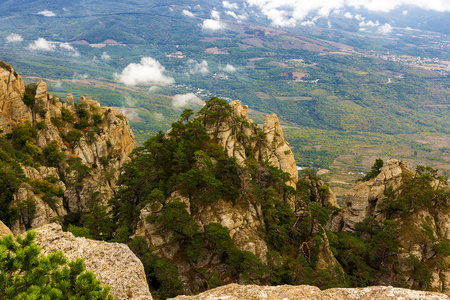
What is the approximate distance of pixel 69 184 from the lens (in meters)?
61.1

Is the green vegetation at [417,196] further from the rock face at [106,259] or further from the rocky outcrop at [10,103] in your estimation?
the rocky outcrop at [10,103]

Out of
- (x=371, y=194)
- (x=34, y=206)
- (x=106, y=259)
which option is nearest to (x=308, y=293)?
(x=106, y=259)

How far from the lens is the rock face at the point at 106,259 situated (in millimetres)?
19928

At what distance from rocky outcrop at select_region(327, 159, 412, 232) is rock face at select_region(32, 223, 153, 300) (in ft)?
154

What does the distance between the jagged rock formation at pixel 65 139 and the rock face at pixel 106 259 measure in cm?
3490

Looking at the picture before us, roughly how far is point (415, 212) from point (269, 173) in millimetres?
25935

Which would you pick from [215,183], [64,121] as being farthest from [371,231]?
[64,121]

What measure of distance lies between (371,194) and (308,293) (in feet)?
136

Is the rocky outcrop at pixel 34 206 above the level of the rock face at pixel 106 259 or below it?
below

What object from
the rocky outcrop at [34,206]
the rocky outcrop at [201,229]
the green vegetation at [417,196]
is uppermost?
the green vegetation at [417,196]

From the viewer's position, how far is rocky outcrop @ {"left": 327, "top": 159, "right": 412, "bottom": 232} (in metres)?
53.0

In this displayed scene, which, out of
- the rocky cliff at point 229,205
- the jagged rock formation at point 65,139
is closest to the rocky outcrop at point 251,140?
the rocky cliff at point 229,205

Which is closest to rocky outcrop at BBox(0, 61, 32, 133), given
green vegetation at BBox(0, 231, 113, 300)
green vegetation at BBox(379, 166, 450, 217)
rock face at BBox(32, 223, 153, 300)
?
rock face at BBox(32, 223, 153, 300)

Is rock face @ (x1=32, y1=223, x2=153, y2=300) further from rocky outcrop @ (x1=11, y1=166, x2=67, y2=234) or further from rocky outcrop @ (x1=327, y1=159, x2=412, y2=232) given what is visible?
rocky outcrop @ (x1=327, y1=159, x2=412, y2=232)
